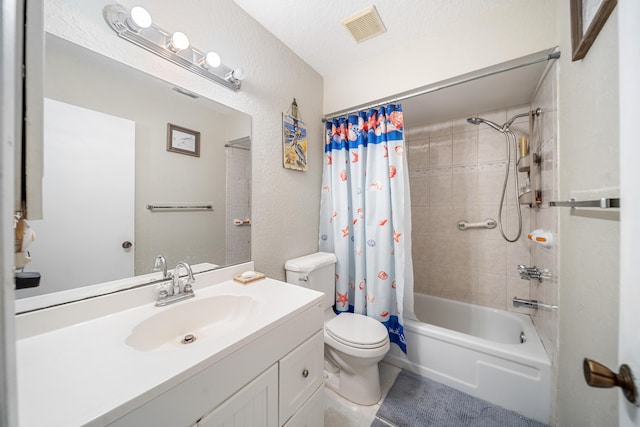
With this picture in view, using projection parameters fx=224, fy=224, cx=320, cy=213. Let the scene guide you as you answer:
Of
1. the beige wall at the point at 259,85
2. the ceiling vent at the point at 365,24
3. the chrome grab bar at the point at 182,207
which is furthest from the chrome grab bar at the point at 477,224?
the chrome grab bar at the point at 182,207

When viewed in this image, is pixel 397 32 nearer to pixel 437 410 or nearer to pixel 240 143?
pixel 240 143

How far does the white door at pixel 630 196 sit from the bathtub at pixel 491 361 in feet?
3.57

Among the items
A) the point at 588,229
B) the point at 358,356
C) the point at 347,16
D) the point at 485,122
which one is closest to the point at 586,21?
the point at 588,229

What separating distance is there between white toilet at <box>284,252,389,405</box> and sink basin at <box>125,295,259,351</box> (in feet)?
1.73

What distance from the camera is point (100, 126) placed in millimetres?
824

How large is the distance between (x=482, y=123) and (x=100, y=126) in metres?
2.45

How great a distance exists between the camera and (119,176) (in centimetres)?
87

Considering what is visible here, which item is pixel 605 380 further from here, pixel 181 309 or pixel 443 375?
pixel 443 375

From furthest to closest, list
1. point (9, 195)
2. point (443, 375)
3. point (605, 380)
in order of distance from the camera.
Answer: point (443, 375) → point (605, 380) → point (9, 195)

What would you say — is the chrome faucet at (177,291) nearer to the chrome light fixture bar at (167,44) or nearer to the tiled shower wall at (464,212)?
the chrome light fixture bar at (167,44)

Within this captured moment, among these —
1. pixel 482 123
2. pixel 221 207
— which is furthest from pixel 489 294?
pixel 221 207

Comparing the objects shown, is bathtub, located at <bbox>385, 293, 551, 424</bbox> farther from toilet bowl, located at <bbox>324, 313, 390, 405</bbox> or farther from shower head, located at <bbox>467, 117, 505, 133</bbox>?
shower head, located at <bbox>467, 117, 505, 133</bbox>

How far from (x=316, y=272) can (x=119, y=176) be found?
116 centimetres

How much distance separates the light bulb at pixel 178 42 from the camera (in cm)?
94
